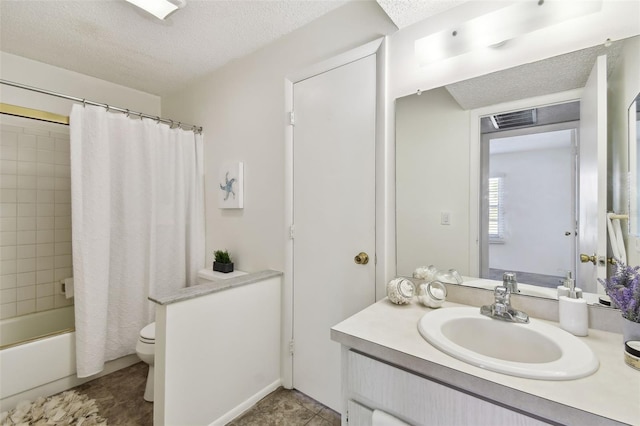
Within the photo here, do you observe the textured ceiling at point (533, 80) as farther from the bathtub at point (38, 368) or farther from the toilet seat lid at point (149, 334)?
the bathtub at point (38, 368)

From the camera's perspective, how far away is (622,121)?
993 mm

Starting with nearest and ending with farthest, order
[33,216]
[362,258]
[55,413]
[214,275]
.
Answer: [362,258], [55,413], [214,275], [33,216]

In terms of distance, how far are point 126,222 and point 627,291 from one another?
2.75m

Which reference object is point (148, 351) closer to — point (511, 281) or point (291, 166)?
point (291, 166)

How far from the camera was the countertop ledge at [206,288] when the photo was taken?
1384 mm

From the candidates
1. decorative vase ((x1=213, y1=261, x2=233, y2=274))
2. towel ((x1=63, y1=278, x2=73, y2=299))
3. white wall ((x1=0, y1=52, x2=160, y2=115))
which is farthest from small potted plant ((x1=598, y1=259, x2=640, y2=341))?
white wall ((x1=0, y1=52, x2=160, y2=115))

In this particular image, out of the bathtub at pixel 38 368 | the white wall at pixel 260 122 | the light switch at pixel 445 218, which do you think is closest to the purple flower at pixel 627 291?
the light switch at pixel 445 218

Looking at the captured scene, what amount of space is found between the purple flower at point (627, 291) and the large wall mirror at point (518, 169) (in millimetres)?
157

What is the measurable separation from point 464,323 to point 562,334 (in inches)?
11.4

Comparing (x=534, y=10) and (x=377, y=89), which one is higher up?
(x=534, y=10)

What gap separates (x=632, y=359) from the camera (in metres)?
0.76

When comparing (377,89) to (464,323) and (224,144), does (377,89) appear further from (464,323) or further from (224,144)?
(224,144)

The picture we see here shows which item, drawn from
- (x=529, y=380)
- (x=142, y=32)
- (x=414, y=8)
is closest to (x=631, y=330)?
(x=529, y=380)

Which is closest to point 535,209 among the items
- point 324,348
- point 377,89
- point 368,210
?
point 368,210
